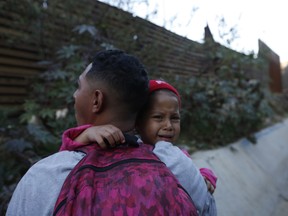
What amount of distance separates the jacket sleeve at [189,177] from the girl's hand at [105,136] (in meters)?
0.20

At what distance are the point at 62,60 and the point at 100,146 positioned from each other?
136 inches

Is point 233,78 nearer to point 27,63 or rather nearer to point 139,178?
point 27,63

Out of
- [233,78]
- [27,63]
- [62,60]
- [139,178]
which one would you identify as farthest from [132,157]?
[233,78]

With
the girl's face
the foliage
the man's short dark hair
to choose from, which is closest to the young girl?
the girl's face

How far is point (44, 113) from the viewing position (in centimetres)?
369

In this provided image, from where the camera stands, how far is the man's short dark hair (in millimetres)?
1098

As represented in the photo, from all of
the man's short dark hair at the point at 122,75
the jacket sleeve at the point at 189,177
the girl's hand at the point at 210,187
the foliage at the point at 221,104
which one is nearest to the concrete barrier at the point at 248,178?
the foliage at the point at 221,104

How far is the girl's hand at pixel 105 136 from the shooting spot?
101 cm

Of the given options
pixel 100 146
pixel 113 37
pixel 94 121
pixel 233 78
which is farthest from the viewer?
pixel 233 78

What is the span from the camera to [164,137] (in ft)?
4.82

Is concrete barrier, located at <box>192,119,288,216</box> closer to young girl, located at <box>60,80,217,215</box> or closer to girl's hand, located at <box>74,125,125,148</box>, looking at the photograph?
young girl, located at <box>60,80,217,215</box>

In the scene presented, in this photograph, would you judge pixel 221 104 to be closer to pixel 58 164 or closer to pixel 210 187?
pixel 210 187

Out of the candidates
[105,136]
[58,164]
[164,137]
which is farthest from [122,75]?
[164,137]

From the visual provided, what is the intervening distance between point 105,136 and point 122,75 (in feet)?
0.73
